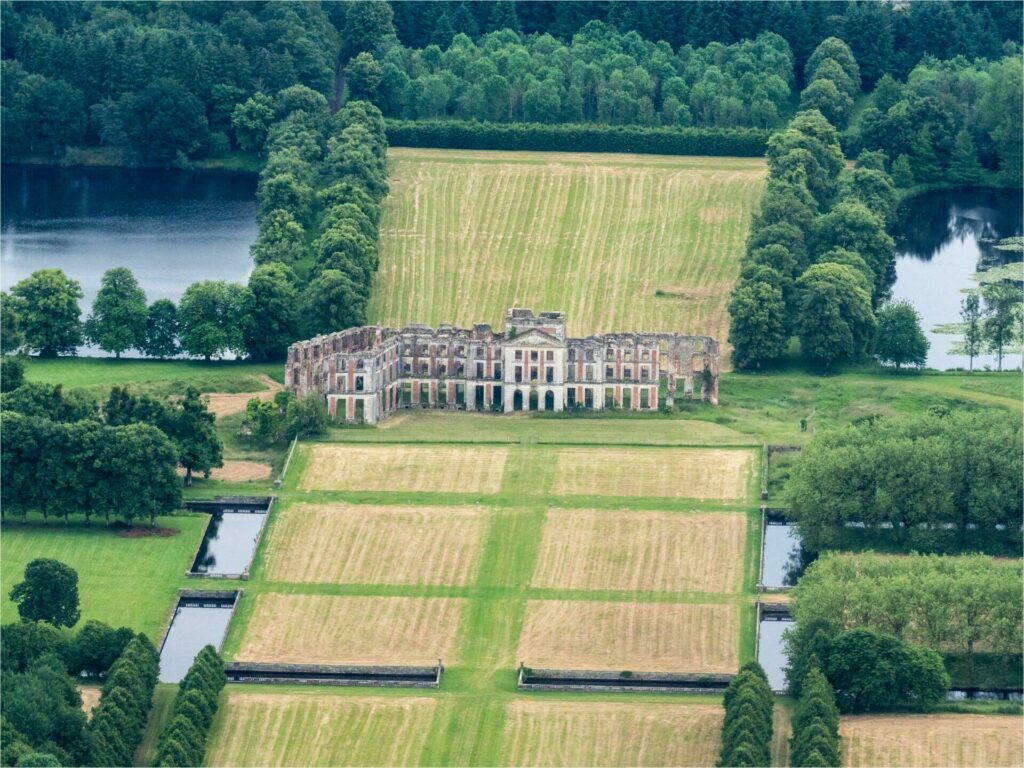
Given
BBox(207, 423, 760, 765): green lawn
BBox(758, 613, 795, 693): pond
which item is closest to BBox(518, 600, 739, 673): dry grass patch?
BBox(207, 423, 760, 765): green lawn

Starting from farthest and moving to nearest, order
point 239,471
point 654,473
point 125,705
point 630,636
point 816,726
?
point 239,471 < point 654,473 < point 630,636 < point 125,705 < point 816,726

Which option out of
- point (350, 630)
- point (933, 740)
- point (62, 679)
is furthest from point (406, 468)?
point (933, 740)

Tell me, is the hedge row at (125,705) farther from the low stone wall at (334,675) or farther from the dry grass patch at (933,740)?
the dry grass patch at (933,740)

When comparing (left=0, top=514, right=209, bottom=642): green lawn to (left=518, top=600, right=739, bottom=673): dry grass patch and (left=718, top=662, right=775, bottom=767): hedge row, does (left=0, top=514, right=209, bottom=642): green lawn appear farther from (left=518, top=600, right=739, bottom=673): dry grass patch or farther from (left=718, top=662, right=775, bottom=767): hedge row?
(left=718, top=662, right=775, bottom=767): hedge row

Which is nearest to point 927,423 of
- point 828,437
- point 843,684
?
point 828,437

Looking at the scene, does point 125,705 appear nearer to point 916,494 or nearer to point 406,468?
point 406,468

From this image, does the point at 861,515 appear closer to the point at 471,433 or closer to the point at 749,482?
the point at 749,482

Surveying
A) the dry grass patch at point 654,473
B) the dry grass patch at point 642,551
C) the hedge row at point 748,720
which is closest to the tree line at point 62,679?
the dry grass patch at point 642,551
